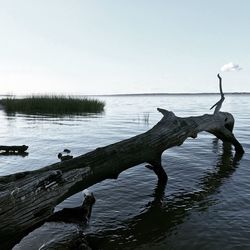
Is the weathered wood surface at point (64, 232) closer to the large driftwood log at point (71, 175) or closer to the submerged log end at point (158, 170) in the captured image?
the large driftwood log at point (71, 175)

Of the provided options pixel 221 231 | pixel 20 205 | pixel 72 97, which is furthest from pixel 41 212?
pixel 72 97

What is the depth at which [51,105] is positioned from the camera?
38375 mm

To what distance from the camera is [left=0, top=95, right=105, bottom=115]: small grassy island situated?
1500 inches

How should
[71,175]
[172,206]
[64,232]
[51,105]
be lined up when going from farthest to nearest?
1. [51,105]
2. [172,206]
3. [64,232]
4. [71,175]

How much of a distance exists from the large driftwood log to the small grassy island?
94.6 ft

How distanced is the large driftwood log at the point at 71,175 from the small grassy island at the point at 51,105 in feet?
94.6

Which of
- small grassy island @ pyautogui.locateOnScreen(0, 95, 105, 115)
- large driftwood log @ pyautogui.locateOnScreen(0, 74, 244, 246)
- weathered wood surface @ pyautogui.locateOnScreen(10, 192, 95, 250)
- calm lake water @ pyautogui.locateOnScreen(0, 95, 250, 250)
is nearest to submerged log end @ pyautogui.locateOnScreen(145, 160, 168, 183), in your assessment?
large driftwood log @ pyautogui.locateOnScreen(0, 74, 244, 246)

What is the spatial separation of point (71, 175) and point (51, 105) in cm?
3407

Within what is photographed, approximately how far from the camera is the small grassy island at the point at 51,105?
125ft

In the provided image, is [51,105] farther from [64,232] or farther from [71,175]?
[71,175]

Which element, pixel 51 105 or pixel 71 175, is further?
pixel 51 105

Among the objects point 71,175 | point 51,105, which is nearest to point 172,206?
point 71,175

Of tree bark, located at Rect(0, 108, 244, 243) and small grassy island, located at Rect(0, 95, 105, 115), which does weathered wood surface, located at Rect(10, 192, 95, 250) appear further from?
small grassy island, located at Rect(0, 95, 105, 115)

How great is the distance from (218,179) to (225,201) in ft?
6.47
